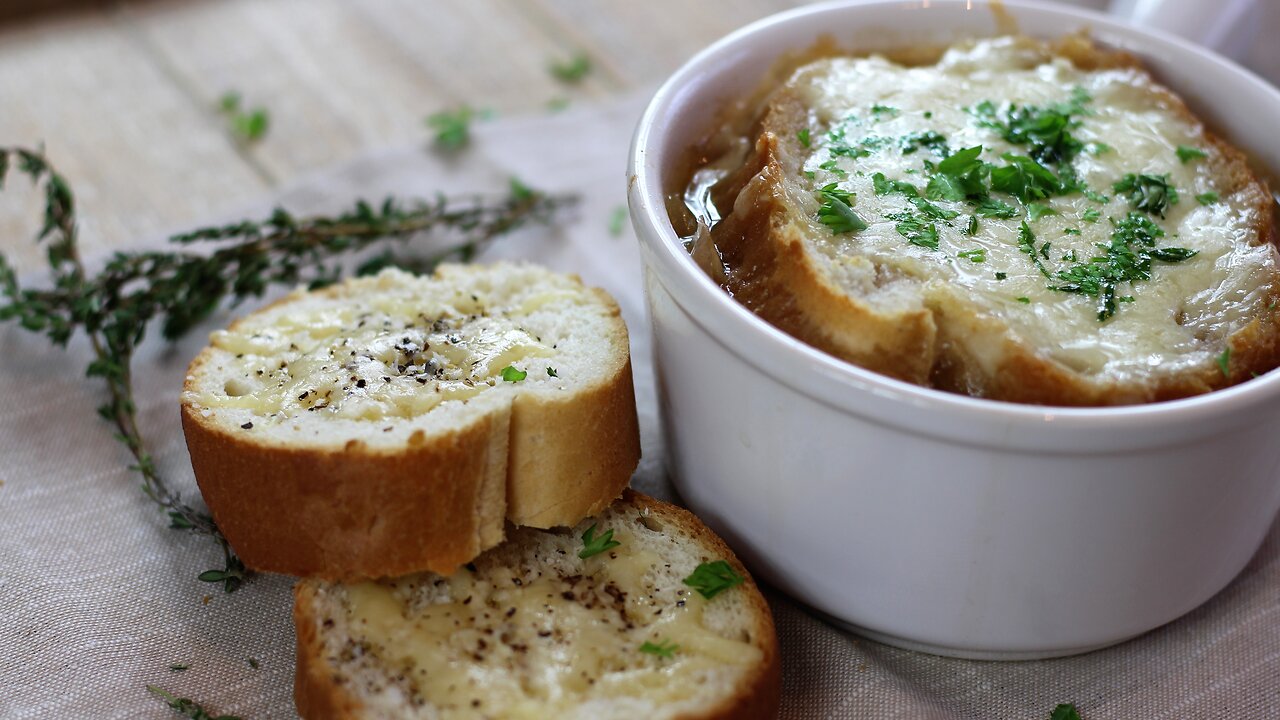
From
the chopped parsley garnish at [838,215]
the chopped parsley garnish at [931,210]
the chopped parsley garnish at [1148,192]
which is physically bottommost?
the chopped parsley garnish at [838,215]

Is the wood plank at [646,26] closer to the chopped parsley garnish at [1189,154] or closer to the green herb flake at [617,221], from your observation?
the green herb flake at [617,221]

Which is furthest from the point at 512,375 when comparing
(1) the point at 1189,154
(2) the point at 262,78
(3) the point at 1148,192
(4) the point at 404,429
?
(2) the point at 262,78

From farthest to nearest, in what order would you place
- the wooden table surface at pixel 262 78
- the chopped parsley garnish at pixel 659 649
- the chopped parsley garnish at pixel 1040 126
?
the wooden table surface at pixel 262 78, the chopped parsley garnish at pixel 1040 126, the chopped parsley garnish at pixel 659 649

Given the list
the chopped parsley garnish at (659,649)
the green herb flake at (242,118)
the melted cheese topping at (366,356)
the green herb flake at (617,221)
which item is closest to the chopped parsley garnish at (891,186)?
the melted cheese topping at (366,356)

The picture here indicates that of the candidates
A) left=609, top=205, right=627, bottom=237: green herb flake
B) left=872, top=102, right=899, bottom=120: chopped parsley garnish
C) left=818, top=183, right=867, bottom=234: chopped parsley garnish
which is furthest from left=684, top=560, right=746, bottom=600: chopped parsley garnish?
left=609, top=205, right=627, bottom=237: green herb flake

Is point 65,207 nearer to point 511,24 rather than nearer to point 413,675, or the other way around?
point 413,675

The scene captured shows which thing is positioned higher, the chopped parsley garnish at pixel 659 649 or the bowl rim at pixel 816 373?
the bowl rim at pixel 816 373
